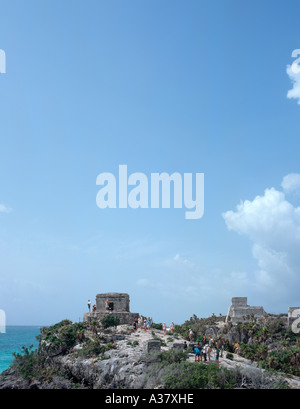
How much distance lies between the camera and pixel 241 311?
36250 mm

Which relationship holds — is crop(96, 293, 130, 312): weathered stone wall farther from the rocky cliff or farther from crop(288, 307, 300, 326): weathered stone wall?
crop(288, 307, 300, 326): weathered stone wall

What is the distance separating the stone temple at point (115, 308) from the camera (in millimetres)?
34188

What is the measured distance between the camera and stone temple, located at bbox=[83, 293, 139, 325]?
34.2 metres

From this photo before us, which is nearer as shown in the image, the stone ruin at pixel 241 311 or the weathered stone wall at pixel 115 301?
the weathered stone wall at pixel 115 301

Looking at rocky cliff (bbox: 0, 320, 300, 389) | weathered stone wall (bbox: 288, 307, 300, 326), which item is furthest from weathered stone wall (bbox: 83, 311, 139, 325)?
weathered stone wall (bbox: 288, 307, 300, 326)

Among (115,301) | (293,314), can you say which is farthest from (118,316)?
(293,314)

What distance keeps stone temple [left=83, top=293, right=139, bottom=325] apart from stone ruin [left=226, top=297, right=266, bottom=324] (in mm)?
9760

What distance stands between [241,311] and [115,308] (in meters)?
12.6

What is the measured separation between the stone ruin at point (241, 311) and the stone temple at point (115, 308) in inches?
384

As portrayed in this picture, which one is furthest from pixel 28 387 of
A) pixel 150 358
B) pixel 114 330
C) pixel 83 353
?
pixel 150 358

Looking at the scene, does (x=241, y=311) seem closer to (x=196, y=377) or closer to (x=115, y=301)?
(x=115, y=301)

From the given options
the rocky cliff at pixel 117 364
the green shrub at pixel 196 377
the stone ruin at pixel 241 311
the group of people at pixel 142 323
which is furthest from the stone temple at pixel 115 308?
the green shrub at pixel 196 377

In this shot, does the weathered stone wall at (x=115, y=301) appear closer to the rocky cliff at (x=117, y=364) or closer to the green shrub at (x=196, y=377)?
the rocky cliff at (x=117, y=364)
